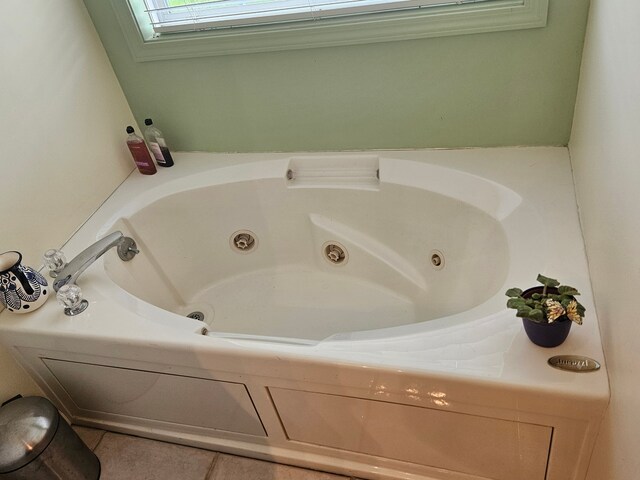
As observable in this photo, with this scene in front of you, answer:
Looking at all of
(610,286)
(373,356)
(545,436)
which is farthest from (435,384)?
(610,286)

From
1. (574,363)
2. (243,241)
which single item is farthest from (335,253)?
(574,363)

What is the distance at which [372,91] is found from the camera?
1.43 m

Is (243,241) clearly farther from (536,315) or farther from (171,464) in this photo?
(536,315)

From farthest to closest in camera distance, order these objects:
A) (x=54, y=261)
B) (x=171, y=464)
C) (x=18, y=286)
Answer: (x=171, y=464) < (x=54, y=261) < (x=18, y=286)

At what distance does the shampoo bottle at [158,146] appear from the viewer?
65.9 inches

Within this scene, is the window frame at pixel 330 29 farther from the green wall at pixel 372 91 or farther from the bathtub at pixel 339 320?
the bathtub at pixel 339 320

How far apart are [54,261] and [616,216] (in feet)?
4.36

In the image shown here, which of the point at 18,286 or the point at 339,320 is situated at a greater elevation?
the point at 18,286

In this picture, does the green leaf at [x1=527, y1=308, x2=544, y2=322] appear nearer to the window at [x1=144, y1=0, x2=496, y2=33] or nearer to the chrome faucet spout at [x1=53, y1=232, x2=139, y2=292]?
the window at [x1=144, y1=0, x2=496, y2=33]

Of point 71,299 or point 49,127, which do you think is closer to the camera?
point 71,299

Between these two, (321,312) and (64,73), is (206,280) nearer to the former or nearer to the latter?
(321,312)

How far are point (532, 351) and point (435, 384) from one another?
0.19 meters

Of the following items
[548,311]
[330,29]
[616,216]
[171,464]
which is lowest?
[171,464]

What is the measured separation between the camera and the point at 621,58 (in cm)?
82
